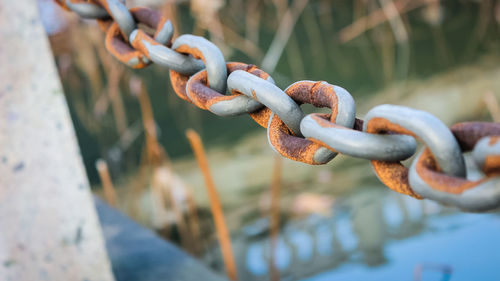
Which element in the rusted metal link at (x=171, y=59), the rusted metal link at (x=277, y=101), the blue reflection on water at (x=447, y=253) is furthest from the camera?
the blue reflection on water at (x=447, y=253)

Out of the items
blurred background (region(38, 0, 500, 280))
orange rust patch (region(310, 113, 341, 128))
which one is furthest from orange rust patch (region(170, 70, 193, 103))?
blurred background (region(38, 0, 500, 280))

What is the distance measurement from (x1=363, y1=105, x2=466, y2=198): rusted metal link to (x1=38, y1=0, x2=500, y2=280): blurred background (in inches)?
34.9

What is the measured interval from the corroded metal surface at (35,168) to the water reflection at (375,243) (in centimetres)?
98

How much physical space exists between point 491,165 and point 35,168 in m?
0.66

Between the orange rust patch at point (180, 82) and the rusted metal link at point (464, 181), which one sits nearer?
the rusted metal link at point (464, 181)

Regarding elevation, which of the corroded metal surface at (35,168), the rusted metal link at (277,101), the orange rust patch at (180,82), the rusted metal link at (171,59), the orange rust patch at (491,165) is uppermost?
the orange rust patch at (491,165)

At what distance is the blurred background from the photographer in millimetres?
1643

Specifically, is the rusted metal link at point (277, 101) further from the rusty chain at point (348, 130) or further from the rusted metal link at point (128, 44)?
the rusted metal link at point (128, 44)

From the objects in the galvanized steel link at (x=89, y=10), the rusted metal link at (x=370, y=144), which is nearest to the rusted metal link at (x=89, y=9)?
Result: the galvanized steel link at (x=89, y=10)

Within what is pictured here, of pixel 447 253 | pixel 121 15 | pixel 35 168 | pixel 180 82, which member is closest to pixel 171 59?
pixel 180 82

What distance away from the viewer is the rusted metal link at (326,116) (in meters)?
0.34

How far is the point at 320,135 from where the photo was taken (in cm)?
32

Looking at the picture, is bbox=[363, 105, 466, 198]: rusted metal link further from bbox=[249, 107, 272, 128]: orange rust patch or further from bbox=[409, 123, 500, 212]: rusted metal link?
bbox=[249, 107, 272, 128]: orange rust patch

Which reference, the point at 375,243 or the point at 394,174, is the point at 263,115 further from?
the point at 375,243
